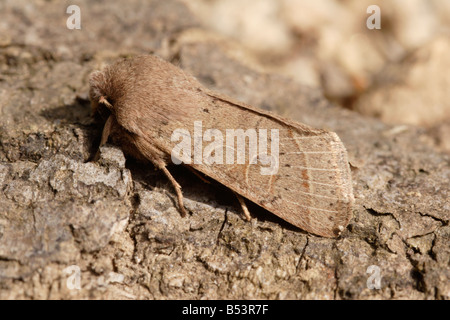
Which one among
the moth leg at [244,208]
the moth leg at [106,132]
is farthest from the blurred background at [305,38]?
the moth leg at [244,208]

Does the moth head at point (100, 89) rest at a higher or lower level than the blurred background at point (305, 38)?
lower

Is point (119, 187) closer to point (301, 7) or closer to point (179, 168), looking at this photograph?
point (179, 168)

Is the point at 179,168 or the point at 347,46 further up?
the point at 347,46

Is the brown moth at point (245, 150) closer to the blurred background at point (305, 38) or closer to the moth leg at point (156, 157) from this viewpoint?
the moth leg at point (156, 157)

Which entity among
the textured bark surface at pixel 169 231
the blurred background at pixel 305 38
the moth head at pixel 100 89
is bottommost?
the textured bark surface at pixel 169 231

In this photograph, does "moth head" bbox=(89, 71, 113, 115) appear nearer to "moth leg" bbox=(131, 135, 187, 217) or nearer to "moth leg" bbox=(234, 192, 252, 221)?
"moth leg" bbox=(131, 135, 187, 217)
